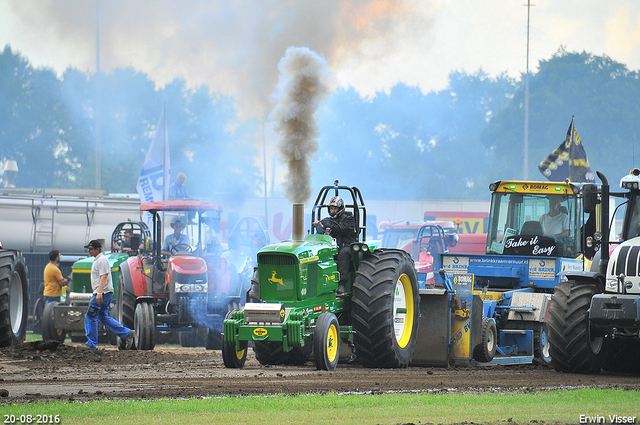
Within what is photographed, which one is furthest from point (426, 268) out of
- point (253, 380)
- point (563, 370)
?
point (253, 380)

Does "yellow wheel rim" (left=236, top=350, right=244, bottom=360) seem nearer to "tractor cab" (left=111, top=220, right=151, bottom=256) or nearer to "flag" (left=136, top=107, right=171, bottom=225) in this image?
"tractor cab" (left=111, top=220, right=151, bottom=256)

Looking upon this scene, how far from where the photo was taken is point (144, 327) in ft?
48.7

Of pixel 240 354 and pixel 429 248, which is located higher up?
pixel 429 248

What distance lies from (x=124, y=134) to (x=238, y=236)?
24140 mm

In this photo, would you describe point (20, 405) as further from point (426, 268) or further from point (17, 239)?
point (17, 239)

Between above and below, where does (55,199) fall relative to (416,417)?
above

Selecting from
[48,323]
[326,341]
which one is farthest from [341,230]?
[48,323]

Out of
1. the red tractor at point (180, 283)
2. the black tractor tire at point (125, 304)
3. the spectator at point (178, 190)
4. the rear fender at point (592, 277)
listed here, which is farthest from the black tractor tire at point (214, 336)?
the rear fender at point (592, 277)

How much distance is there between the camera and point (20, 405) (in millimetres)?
7207

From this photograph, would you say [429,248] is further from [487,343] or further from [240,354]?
[240,354]

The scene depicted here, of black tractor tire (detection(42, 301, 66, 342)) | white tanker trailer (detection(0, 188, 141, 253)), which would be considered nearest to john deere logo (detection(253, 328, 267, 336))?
black tractor tire (detection(42, 301, 66, 342))

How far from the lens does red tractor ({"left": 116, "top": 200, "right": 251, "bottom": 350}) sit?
15.7 metres

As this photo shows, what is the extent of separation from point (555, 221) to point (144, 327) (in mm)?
7362

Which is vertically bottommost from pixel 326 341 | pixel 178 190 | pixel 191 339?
pixel 191 339
